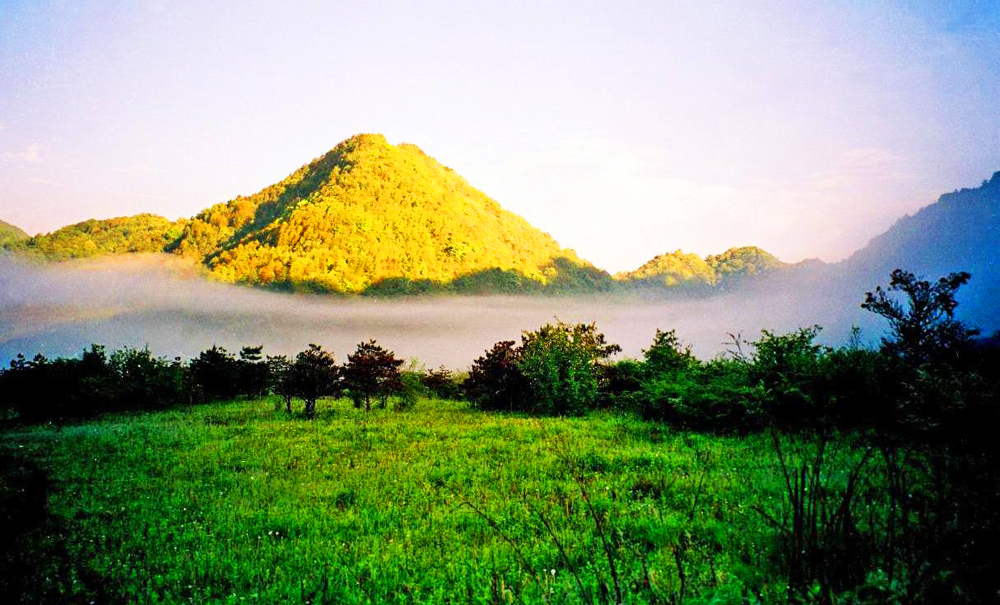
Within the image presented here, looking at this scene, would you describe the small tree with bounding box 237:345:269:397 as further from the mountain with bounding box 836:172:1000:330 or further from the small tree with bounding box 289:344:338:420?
the mountain with bounding box 836:172:1000:330

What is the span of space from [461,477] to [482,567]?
376 cm

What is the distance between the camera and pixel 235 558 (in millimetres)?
5734

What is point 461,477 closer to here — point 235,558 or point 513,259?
point 235,558

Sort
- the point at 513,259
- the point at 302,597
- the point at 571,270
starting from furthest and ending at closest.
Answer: the point at 571,270 < the point at 513,259 < the point at 302,597

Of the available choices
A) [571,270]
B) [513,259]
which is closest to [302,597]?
[513,259]

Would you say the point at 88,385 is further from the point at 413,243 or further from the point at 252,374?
the point at 413,243

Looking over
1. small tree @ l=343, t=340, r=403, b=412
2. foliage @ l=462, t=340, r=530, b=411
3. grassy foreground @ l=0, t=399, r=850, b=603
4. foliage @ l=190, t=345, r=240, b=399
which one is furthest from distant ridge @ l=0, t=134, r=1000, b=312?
foliage @ l=190, t=345, r=240, b=399

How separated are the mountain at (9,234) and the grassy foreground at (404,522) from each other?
176621mm

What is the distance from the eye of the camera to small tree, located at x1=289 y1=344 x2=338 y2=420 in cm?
2014

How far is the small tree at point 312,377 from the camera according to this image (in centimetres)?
2014

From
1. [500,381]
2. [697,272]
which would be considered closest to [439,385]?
[500,381]

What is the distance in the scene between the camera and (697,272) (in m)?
193

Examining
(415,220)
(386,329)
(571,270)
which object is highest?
(415,220)

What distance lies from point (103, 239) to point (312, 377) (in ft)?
564
